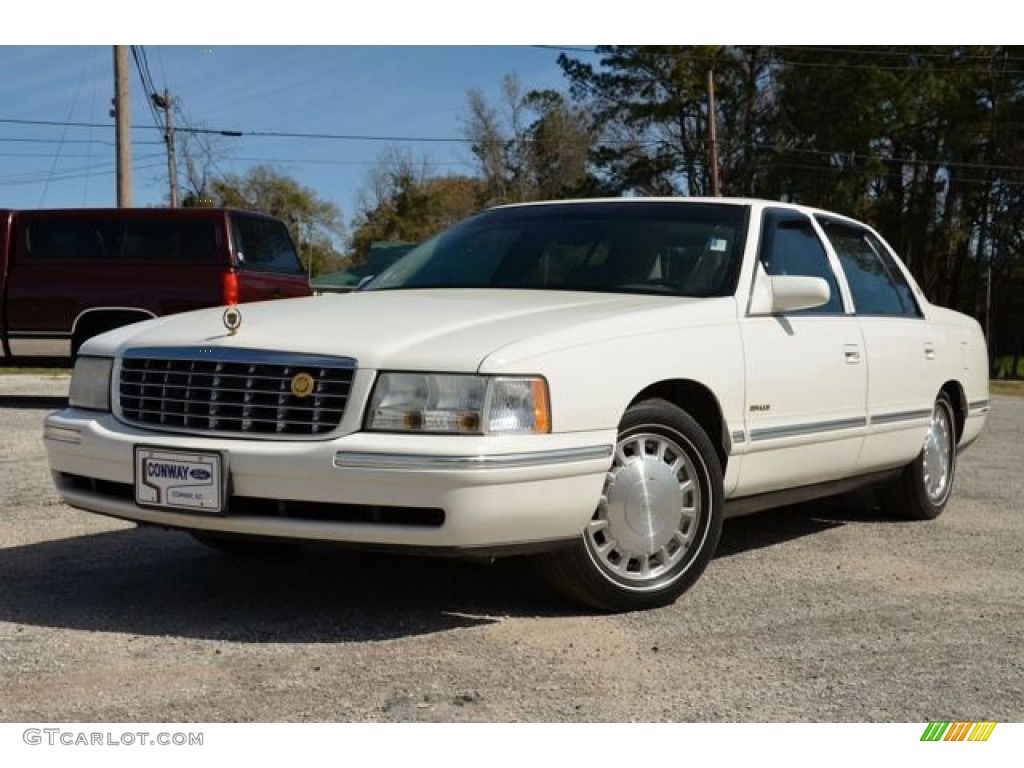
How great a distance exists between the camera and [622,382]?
3994mm

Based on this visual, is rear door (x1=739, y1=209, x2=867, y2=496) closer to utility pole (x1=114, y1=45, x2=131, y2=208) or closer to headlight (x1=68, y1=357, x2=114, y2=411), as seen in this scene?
headlight (x1=68, y1=357, x2=114, y2=411)

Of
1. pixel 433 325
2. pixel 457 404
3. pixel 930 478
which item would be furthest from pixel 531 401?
pixel 930 478

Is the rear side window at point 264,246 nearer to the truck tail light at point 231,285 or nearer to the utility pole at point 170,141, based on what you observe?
the truck tail light at point 231,285

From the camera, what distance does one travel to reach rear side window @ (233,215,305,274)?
12625 millimetres

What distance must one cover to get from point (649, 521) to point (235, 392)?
1.46m

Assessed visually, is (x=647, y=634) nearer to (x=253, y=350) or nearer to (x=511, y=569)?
(x=511, y=569)

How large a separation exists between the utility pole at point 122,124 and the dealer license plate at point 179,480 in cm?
1671

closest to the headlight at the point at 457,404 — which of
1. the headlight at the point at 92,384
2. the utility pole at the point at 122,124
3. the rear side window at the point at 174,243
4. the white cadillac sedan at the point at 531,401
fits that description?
the white cadillac sedan at the point at 531,401

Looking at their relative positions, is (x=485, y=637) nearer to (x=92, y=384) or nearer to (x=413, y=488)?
(x=413, y=488)

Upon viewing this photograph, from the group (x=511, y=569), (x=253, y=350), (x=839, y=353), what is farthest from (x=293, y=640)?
(x=839, y=353)

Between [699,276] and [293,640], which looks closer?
[293,640]

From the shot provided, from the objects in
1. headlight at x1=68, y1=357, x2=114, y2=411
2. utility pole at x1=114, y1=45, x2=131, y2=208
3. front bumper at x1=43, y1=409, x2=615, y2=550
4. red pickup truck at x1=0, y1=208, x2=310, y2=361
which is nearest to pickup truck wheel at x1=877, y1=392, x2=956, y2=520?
front bumper at x1=43, y1=409, x2=615, y2=550

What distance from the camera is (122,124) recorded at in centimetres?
2031

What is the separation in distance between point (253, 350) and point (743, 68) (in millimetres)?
41515
